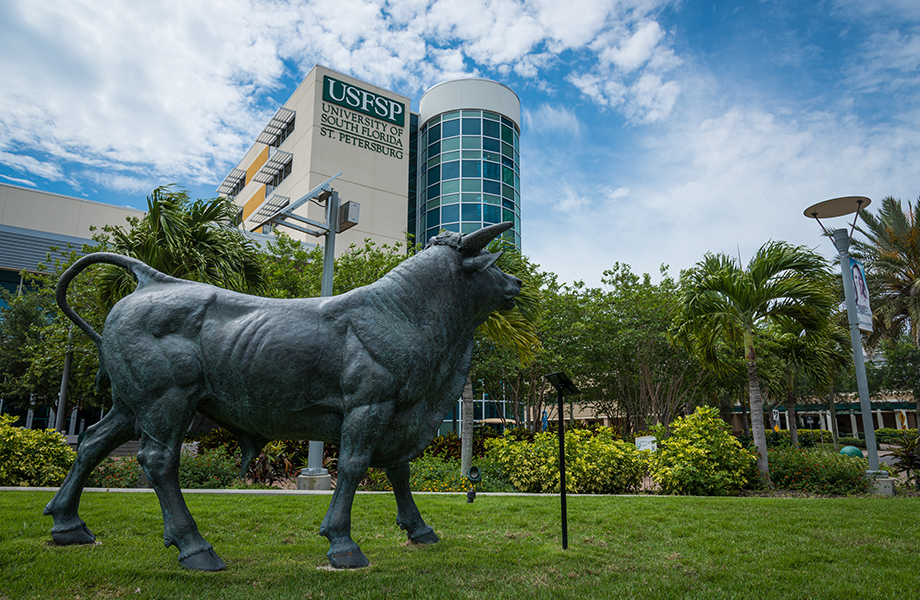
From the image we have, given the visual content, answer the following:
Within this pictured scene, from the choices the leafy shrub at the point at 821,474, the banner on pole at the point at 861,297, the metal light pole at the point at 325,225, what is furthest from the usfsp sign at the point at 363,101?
the leafy shrub at the point at 821,474

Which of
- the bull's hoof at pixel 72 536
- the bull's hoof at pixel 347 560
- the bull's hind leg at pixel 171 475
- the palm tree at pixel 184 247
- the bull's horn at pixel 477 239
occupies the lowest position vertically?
the bull's hoof at pixel 347 560

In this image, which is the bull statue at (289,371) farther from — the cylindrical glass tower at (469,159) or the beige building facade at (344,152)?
the cylindrical glass tower at (469,159)

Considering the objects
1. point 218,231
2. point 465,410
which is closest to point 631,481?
point 465,410

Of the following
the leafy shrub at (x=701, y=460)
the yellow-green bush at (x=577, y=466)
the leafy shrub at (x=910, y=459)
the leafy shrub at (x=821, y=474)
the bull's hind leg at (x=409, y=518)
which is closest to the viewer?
the bull's hind leg at (x=409, y=518)

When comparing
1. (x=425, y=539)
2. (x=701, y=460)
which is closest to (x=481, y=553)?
(x=425, y=539)

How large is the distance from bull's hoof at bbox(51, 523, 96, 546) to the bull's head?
325 cm

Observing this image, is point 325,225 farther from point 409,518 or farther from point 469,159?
point 469,159

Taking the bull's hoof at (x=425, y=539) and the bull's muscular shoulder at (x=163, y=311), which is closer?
the bull's muscular shoulder at (x=163, y=311)

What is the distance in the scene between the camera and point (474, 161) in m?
35.8

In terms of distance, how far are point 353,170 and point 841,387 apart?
1388 inches

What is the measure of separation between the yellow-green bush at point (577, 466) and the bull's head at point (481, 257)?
6.62m

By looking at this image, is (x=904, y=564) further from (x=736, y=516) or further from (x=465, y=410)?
(x=465, y=410)

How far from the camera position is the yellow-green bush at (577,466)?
1002 centimetres

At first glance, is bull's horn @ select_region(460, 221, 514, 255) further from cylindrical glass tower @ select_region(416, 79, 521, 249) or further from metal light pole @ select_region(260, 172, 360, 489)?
cylindrical glass tower @ select_region(416, 79, 521, 249)
